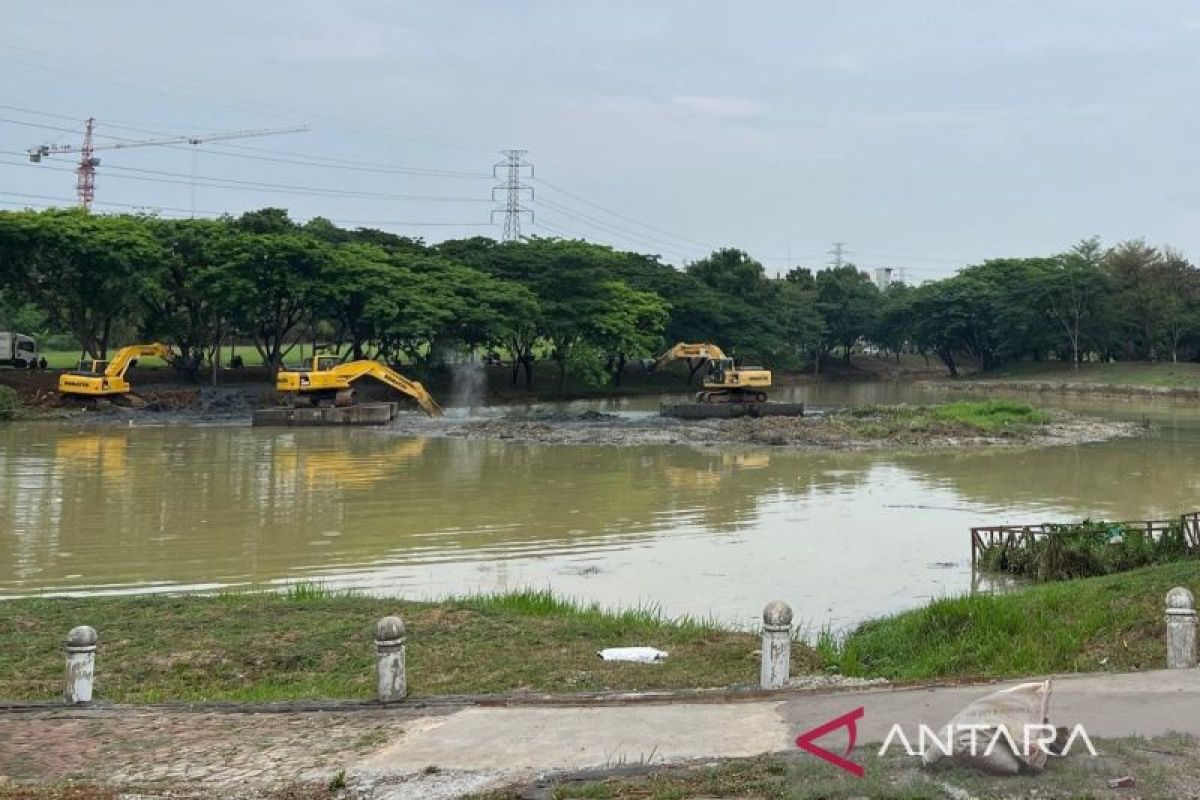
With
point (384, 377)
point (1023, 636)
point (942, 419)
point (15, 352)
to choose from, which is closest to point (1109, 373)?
point (942, 419)

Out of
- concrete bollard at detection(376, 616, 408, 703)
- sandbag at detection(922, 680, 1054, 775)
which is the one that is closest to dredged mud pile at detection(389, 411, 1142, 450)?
concrete bollard at detection(376, 616, 408, 703)

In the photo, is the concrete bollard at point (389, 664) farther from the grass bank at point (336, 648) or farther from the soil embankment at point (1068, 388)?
the soil embankment at point (1068, 388)

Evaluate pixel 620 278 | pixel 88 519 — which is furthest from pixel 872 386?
pixel 88 519

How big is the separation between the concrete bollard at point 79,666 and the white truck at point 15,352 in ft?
180

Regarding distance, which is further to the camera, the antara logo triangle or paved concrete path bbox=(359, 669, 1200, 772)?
paved concrete path bbox=(359, 669, 1200, 772)

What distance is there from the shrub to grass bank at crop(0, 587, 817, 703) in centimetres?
3570

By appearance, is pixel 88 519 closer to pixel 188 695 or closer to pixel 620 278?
pixel 188 695

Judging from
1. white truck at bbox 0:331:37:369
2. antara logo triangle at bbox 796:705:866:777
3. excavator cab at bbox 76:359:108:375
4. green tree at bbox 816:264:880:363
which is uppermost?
green tree at bbox 816:264:880:363

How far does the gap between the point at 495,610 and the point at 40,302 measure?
1899 inches

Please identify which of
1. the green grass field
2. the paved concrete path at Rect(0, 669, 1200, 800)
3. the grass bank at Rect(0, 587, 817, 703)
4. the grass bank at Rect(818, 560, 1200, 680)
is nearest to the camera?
the paved concrete path at Rect(0, 669, 1200, 800)

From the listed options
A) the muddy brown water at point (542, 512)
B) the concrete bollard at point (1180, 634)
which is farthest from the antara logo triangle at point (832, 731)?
the muddy brown water at point (542, 512)

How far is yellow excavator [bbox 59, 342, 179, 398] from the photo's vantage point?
1860 inches

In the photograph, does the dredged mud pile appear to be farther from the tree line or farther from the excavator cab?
the excavator cab

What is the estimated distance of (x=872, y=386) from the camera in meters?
87.7
